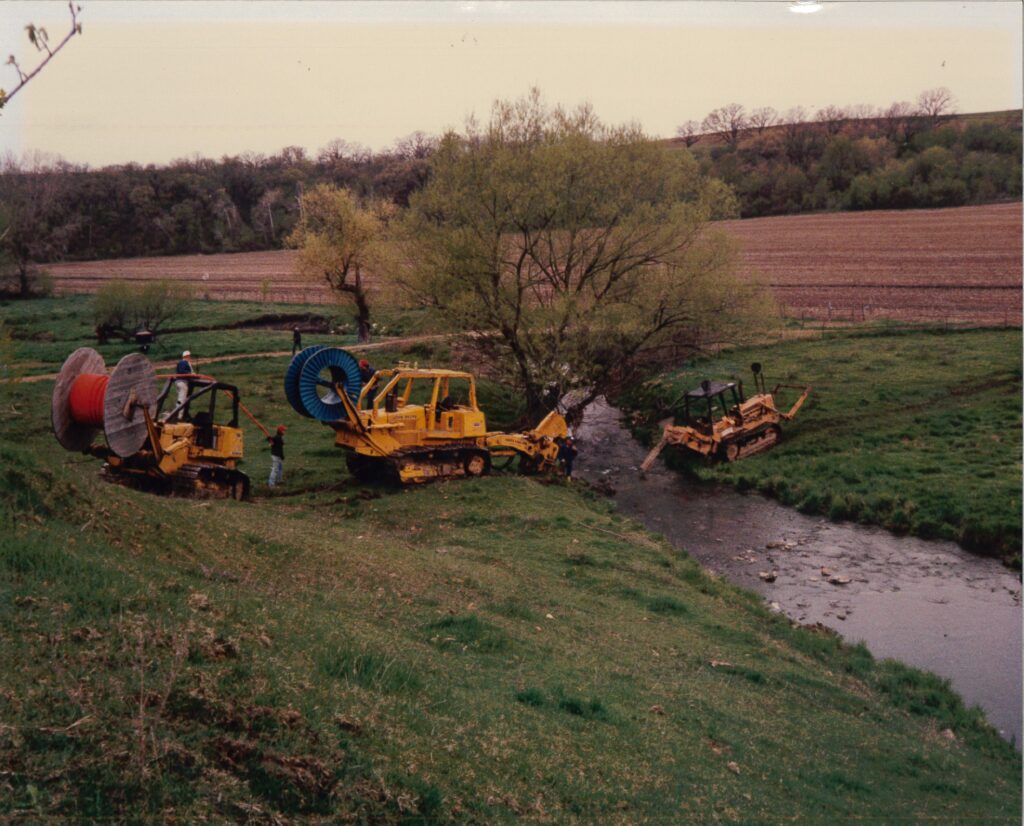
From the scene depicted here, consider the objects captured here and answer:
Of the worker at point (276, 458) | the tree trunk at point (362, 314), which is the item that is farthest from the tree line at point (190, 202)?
the worker at point (276, 458)

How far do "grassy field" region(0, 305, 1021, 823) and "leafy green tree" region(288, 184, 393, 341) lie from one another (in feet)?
98.6

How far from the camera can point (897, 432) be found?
2952cm

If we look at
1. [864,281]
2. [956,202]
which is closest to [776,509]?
[864,281]

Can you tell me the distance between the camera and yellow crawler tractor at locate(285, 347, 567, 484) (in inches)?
790

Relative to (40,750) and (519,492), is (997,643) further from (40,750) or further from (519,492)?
(40,750)

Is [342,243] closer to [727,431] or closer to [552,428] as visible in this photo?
[552,428]

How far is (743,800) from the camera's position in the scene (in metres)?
7.69

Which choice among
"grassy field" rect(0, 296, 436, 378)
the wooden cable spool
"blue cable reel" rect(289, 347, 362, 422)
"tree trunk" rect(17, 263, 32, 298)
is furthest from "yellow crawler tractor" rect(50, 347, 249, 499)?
"tree trunk" rect(17, 263, 32, 298)

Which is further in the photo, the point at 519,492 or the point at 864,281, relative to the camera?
the point at 864,281

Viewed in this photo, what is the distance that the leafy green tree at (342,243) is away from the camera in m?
44.7

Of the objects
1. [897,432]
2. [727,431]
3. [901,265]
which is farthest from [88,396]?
[901,265]

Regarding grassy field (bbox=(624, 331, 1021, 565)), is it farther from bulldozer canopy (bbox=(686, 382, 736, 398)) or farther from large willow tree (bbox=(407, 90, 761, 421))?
large willow tree (bbox=(407, 90, 761, 421))

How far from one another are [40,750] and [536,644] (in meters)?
6.84

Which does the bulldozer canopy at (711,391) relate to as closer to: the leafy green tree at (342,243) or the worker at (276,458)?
the worker at (276,458)
